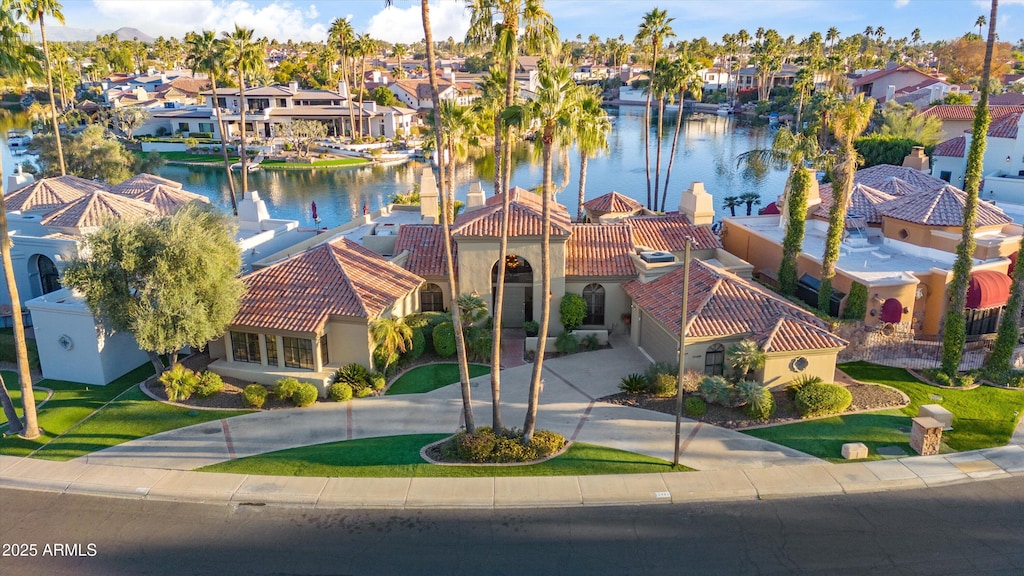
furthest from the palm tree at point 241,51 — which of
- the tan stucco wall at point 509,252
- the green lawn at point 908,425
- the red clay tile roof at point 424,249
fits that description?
the green lawn at point 908,425

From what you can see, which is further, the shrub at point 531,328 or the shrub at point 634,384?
the shrub at point 531,328

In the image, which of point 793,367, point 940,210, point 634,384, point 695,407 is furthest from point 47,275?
point 940,210

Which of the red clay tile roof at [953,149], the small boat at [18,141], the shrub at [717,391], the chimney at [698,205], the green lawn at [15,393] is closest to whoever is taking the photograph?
the shrub at [717,391]

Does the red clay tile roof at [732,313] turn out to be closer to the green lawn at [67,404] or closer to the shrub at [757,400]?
the shrub at [757,400]

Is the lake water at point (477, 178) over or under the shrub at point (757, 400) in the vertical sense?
over

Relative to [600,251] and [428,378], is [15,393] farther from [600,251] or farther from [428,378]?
[600,251]

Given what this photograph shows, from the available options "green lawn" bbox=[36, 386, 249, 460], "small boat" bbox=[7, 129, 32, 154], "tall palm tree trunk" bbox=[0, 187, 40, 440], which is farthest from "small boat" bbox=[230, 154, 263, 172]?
"tall palm tree trunk" bbox=[0, 187, 40, 440]

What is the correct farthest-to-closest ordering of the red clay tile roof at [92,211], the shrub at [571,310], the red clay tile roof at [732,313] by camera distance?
the red clay tile roof at [92,211] < the shrub at [571,310] < the red clay tile roof at [732,313]
